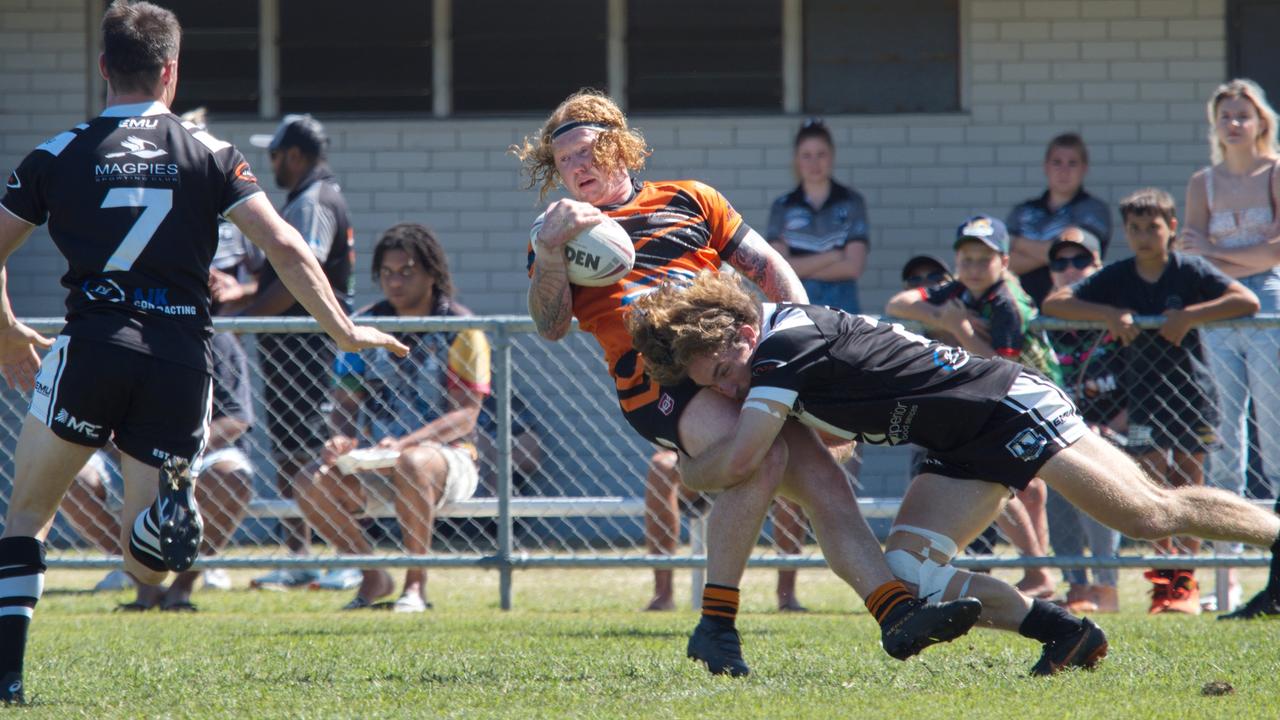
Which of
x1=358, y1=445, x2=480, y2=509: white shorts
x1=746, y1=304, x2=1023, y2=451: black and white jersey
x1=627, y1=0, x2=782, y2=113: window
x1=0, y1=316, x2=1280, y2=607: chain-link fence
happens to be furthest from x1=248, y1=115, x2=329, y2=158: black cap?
x1=746, y1=304, x2=1023, y2=451: black and white jersey

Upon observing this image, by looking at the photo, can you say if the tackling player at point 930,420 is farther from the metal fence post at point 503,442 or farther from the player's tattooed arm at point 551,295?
the metal fence post at point 503,442

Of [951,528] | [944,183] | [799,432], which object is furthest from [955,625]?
[944,183]

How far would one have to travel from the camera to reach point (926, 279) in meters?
8.41

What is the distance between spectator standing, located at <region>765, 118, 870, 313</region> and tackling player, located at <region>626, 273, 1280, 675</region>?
4.41 meters

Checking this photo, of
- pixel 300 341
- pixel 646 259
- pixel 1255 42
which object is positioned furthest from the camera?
pixel 1255 42

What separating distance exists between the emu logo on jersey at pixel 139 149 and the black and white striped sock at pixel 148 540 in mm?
1082

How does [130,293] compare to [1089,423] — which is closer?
[130,293]

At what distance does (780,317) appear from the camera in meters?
5.03

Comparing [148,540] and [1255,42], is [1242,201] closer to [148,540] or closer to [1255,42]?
[1255,42]

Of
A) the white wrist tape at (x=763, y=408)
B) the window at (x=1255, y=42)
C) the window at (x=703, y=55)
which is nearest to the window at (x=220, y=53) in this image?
the window at (x=703, y=55)

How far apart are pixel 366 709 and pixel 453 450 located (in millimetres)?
3366

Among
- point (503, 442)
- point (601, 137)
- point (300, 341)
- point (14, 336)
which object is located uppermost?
point (601, 137)

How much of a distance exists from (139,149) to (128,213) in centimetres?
21

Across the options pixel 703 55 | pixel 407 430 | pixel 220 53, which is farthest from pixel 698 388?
pixel 220 53
